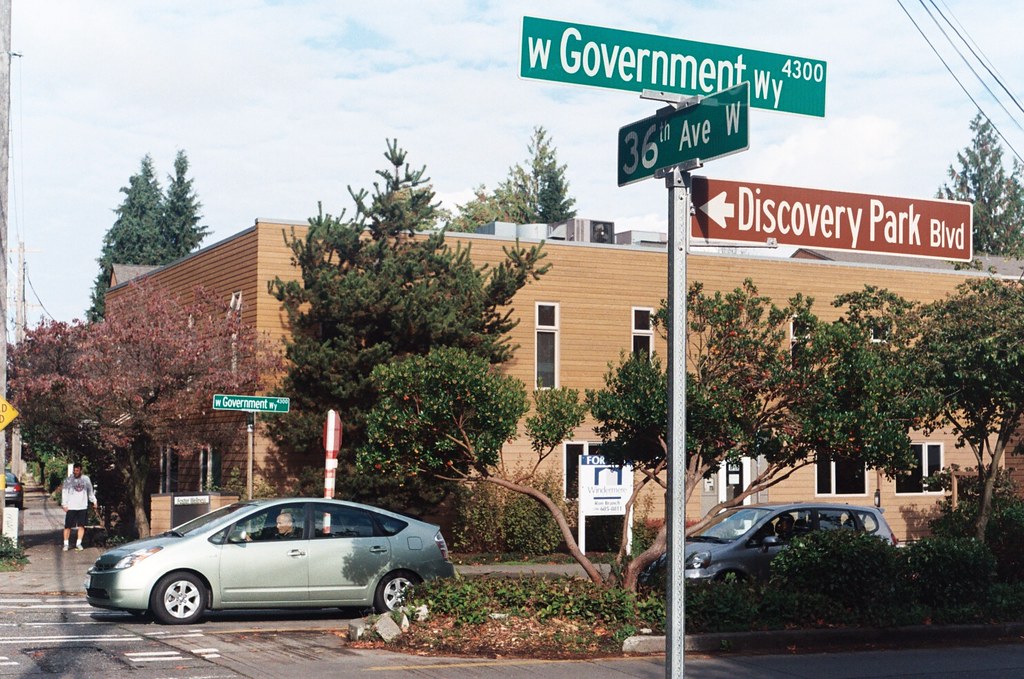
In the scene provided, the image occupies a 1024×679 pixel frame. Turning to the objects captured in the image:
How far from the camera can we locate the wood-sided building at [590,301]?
2573 cm

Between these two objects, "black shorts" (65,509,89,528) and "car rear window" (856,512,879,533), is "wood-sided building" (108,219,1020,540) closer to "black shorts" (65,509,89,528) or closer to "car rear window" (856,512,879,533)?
"black shorts" (65,509,89,528)

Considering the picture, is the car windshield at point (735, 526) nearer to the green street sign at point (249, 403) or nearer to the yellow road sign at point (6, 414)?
the green street sign at point (249, 403)

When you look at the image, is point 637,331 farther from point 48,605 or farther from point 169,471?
point 48,605

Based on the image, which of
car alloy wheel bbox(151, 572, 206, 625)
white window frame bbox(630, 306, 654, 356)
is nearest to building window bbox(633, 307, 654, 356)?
white window frame bbox(630, 306, 654, 356)

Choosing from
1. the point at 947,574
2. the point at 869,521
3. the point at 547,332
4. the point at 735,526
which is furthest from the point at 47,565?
the point at 947,574

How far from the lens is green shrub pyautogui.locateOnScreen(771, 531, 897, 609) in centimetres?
1431

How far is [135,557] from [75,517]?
12268mm

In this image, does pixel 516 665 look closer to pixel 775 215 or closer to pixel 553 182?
pixel 775 215

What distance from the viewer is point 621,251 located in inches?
1118

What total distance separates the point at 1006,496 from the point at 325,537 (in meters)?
17.6

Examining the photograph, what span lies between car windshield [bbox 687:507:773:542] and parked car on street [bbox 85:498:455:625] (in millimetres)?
3999

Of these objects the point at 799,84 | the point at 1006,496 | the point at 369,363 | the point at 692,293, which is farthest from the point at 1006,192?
the point at 799,84

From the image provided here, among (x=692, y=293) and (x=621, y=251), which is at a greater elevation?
(x=621, y=251)

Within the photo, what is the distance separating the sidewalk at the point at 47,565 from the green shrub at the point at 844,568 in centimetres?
1028
